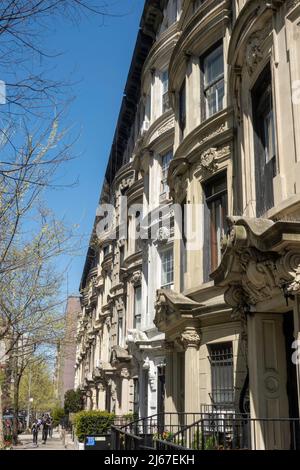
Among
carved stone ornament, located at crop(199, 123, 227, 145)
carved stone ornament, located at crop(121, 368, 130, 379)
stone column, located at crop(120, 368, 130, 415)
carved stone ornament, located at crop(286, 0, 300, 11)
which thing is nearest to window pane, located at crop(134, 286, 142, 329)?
carved stone ornament, located at crop(121, 368, 130, 379)

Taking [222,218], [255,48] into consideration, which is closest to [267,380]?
[222,218]

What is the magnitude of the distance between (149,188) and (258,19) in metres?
11.5

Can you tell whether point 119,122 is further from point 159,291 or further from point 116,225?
point 159,291

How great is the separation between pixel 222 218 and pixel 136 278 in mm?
11474

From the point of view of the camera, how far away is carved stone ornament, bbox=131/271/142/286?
2363 cm

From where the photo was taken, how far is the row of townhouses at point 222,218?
8648 millimetres

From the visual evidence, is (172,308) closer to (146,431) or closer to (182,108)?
(146,431)

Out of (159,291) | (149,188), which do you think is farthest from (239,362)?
(149,188)

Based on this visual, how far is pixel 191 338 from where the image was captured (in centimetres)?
1260

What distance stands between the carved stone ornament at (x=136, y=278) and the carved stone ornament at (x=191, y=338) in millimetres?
10933


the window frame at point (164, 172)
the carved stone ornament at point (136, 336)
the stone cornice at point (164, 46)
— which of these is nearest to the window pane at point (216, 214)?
the window frame at point (164, 172)

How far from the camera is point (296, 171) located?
834 centimetres

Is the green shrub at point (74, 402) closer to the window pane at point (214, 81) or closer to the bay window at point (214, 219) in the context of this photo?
the bay window at point (214, 219)
